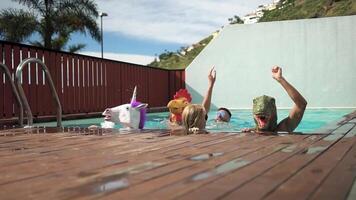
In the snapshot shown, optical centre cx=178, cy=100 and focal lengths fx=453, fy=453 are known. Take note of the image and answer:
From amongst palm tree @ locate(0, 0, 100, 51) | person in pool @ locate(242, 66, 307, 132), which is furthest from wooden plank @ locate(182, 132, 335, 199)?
palm tree @ locate(0, 0, 100, 51)

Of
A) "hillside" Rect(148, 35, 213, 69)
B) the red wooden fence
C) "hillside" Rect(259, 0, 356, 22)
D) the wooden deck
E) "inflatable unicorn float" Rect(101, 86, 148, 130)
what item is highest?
"hillside" Rect(259, 0, 356, 22)

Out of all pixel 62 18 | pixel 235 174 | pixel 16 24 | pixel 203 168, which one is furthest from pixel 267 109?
pixel 62 18

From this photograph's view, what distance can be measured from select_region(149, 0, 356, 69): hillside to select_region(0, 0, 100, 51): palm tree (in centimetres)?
1217

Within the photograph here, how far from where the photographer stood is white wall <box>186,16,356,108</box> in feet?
51.3

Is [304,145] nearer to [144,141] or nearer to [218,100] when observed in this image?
[144,141]

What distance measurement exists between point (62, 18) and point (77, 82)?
490 inches

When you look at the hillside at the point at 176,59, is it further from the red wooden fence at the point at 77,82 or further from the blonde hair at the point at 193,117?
the blonde hair at the point at 193,117

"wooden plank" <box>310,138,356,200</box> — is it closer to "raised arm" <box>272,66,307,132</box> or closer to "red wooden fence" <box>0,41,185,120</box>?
"raised arm" <box>272,66,307,132</box>

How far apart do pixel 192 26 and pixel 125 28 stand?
5750 millimetres

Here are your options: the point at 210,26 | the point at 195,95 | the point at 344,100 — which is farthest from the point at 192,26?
the point at 344,100

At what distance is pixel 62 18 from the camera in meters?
22.4

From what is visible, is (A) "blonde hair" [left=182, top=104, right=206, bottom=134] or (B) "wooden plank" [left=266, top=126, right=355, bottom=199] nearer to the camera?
(B) "wooden plank" [left=266, top=126, right=355, bottom=199]

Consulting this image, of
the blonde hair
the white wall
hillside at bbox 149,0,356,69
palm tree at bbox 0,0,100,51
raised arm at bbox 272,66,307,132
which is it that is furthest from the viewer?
hillside at bbox 149,0,356,69

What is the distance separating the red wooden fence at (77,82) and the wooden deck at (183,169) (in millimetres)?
5232
